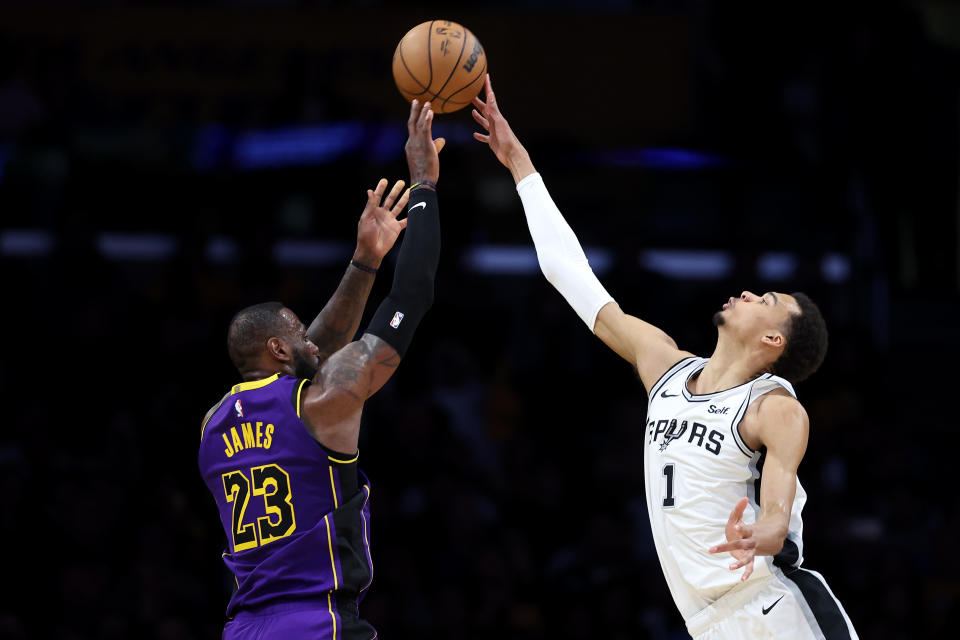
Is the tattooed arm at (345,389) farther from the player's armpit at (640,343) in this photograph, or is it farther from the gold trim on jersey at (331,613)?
the player's armpit at (640,343)

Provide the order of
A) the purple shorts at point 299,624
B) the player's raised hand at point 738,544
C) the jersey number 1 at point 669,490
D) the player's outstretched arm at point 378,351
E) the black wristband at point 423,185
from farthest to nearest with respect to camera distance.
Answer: the black wristband at point 423,185 → the jersey number 1 at point 669,490 → the player's outstretched arm at point 378,351 → the purple shorts at point 299,624 → the player's raised hand at point 738,544

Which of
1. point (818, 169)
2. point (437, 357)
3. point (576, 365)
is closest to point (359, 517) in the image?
point (437, 357)

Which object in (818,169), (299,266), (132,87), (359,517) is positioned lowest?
(359,517)

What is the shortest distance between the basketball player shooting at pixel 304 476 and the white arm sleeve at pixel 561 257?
75cm

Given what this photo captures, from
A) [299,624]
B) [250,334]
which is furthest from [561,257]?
[299,624]

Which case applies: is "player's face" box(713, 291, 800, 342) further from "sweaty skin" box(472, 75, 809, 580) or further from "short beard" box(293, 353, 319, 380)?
"short beard" box(293, 353, 319, 380)

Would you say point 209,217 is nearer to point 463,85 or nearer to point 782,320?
point 463,85

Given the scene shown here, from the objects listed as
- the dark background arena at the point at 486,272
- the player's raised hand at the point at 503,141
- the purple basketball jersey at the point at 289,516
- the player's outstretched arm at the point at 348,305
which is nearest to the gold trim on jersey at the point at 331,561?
the purple basketball jersey at the point at 289,516

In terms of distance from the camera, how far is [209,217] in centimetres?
1005

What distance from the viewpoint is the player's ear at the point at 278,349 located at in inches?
186

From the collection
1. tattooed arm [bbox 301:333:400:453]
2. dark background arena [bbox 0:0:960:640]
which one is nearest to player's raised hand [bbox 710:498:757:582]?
tattooed arm [bbox 301:333:400:453]

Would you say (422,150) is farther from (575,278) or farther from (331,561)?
(331,561)

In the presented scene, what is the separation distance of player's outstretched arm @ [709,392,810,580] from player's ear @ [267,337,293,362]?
1838mm

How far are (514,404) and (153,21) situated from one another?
498 cm
